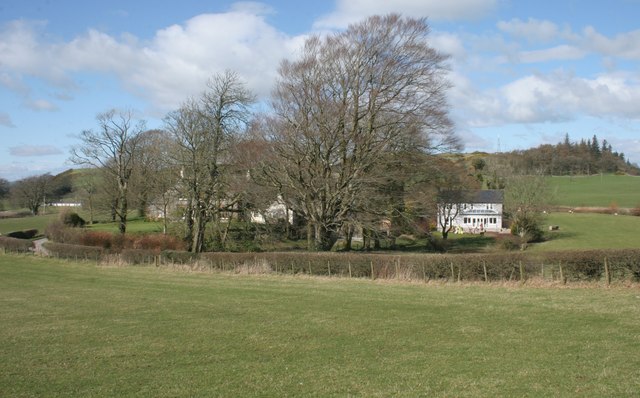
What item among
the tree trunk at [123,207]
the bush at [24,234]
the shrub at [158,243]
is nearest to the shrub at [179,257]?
the shrub at [158,243]

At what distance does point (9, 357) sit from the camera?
380 inches

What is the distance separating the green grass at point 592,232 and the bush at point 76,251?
40271mm

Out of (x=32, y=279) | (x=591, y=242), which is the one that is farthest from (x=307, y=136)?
(x=591, y=242)

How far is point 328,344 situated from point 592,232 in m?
65.4

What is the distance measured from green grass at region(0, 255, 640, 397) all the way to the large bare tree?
1701cm

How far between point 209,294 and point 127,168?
144 feet

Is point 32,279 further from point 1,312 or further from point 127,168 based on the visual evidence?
point 127,168

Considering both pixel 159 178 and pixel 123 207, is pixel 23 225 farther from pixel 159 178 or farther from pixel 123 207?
pixel 159 178

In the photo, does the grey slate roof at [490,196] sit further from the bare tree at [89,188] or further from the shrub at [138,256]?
the shrub at [138,256]

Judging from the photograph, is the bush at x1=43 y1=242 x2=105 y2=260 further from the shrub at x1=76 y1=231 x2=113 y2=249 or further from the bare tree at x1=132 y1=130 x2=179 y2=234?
the bare tree at x1=132 y1=130 x2=179 y2=234

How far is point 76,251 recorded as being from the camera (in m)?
39.9

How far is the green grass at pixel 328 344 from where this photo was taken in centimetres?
762

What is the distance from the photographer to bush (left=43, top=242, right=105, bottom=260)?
3875 cm

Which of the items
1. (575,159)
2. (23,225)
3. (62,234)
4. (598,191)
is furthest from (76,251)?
(575,159)
